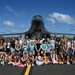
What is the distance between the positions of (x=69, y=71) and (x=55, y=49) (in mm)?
5515

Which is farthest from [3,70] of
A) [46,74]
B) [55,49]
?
[55,49]

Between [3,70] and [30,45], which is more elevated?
[30,45]

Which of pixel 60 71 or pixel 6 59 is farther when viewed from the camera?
pixel 6 59

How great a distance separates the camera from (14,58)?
40.6 feet

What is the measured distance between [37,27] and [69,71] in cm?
1533

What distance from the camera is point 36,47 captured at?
45.6 feet

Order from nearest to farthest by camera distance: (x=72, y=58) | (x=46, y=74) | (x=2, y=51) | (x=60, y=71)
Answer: (x=46, y=74)
(x=60, y=71)
(x=72, y=58)
(x=2, y=51)

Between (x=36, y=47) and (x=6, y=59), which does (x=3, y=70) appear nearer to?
(x=6, y=59)

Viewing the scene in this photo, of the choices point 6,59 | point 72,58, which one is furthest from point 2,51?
point 72,58

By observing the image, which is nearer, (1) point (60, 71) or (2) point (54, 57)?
(1) point (60, 71)

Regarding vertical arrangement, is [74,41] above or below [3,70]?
above

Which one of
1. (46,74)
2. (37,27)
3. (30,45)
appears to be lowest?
(46,74)

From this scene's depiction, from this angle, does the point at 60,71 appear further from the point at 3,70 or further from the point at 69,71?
the point at 3,70

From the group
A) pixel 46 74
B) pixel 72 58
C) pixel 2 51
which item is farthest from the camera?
pixel 2 51
